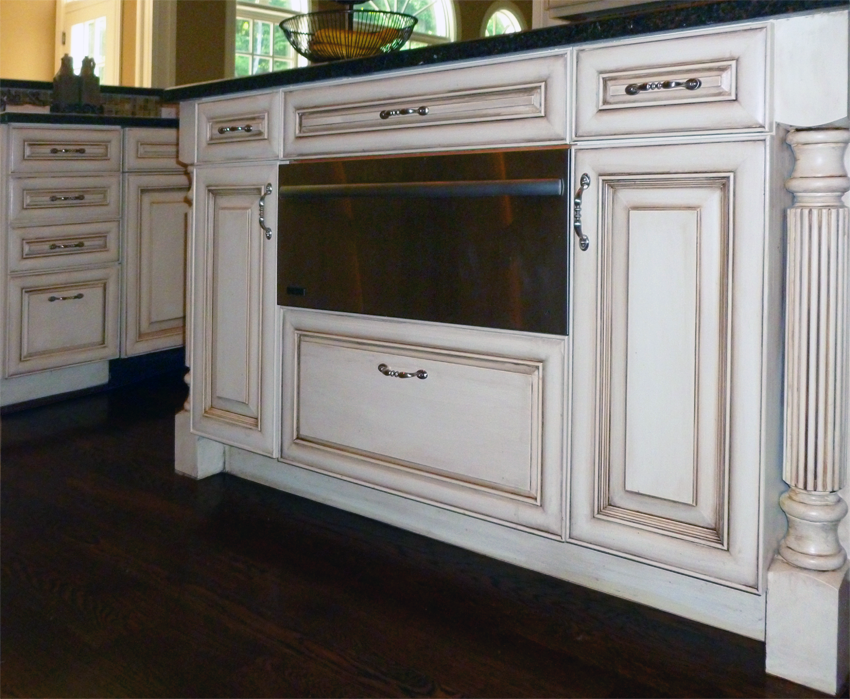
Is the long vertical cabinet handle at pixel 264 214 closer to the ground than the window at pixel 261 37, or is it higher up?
closer to the ground

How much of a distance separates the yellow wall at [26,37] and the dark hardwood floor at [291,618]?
618cm

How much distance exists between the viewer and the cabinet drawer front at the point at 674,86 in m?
1.27

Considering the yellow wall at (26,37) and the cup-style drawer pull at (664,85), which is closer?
the cup-style drawer pull at (664,85)

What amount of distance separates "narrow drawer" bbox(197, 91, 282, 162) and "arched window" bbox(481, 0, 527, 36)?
20.6 feet

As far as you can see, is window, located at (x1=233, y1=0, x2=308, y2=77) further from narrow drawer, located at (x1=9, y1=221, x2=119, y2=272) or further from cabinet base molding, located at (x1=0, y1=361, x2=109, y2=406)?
cabinet base molding, located at (x1=0, y1=361, x2=109, y2=406)

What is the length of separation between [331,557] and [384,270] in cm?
57

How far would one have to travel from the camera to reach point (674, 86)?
1.33 meters

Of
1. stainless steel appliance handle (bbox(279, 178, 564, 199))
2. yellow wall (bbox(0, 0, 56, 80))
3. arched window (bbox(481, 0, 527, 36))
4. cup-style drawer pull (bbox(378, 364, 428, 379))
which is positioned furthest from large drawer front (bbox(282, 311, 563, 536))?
arched window (bbox(481, 0, 527, 36))

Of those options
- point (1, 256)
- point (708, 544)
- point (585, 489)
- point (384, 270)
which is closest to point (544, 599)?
point (585, 489)

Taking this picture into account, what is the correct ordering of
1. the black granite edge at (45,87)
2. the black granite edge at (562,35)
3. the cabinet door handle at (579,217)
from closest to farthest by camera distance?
the black granite edge at (562,35) → the cabinet door handle at (579,217) → the black granite edge at (45,87)

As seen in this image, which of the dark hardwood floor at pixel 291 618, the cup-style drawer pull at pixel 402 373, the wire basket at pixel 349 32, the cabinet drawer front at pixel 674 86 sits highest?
the wire basket at pixel 349 32

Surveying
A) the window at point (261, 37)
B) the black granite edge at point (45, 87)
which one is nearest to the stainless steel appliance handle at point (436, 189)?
the black granite edge at point (45, 87)

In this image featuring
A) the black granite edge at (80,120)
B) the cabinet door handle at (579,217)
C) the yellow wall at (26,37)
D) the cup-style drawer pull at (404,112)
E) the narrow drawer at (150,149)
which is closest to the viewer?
the cabinet door handle at (579,217)

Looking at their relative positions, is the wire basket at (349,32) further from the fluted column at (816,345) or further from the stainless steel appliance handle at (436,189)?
the fluted column at (816,345)
